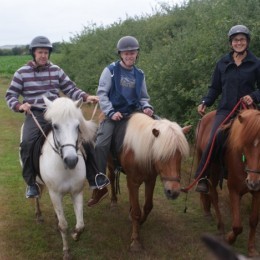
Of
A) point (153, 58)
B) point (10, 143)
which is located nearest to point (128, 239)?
point (153, 58)

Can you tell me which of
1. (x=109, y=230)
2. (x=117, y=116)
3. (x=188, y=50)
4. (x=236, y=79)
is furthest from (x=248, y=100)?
(x=188, y=50)

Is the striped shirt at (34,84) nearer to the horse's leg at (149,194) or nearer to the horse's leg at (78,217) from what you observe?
the horse's leg at (78,217)

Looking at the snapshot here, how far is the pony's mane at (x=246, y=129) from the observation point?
4.07 m

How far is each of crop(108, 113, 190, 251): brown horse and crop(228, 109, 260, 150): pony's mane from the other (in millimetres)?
528

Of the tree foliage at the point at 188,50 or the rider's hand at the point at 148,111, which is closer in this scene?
the rider's hand at the point at 148,111

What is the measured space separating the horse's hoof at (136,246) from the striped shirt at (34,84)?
1954 mm

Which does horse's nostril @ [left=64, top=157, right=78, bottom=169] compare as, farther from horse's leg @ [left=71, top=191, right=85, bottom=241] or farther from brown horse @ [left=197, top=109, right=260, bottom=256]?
brown horse @ [left=197, top=109, right=260, bottom=256]

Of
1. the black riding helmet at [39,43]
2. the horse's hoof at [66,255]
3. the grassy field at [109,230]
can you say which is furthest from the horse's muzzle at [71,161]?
the black riding helmet at [39,43]

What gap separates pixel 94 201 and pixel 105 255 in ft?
3.03

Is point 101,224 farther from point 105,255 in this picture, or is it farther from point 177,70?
point 177,70

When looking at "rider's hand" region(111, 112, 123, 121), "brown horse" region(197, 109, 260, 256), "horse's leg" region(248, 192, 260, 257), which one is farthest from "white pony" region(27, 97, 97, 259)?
"horse's leg" region(248, 192, 260, 257)

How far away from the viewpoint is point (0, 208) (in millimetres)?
6492

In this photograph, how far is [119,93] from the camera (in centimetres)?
522

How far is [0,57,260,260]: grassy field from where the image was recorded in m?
4.86
